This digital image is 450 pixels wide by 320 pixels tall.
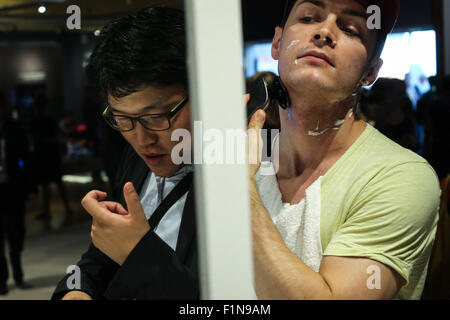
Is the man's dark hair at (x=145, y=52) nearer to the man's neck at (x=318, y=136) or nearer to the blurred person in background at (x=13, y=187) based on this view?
the man's neck at (x=318, y=136)

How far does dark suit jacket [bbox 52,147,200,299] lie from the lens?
0.86 m

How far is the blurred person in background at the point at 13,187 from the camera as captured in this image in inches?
95.0

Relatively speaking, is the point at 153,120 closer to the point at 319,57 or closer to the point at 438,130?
the point at 319,57

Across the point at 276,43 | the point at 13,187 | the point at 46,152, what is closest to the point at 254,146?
the point at 276,43

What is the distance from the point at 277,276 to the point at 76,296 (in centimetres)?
42

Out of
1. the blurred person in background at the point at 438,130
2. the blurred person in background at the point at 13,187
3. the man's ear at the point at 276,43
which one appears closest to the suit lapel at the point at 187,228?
the man's ear at the point at 276,43

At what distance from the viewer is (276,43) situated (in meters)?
1.01

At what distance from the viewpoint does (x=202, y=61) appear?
622mm

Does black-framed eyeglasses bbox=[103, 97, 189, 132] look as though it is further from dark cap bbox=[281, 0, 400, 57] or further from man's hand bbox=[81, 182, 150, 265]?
→ dark cap bbox=[281, 0, 400, 57]

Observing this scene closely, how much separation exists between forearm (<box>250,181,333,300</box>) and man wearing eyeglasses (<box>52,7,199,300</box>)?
4.7 inches

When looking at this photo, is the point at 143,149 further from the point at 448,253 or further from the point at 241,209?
→ the point at 448,253

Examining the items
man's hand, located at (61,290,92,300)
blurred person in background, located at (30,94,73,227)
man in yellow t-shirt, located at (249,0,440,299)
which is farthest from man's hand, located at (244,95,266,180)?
blurred person in background, located at (30,94,73,227)
